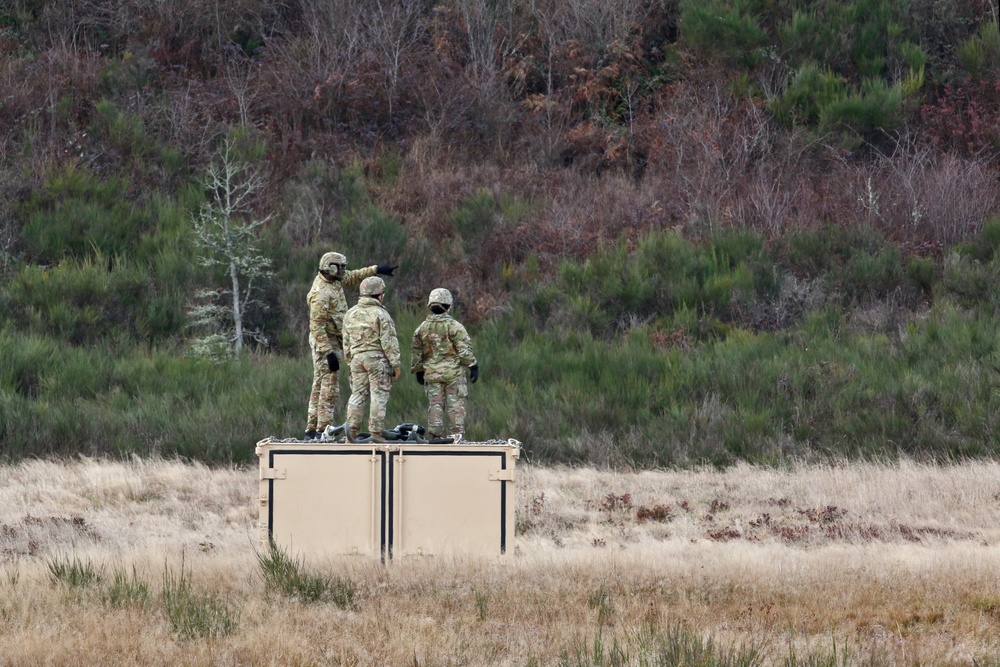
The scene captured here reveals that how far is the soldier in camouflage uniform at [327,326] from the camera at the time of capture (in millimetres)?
11883

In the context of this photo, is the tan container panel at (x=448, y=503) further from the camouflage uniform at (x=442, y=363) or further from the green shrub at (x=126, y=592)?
the green shrub at (x=126, y=592)

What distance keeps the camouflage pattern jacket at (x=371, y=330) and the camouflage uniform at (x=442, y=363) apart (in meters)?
0.67

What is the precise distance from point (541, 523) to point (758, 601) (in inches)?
161

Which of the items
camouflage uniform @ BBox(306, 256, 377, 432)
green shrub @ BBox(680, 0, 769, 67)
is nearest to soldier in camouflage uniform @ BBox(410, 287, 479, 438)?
camouflage uniform @ BBox(306, 256, 377, 432)

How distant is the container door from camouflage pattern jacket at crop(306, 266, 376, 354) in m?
1.84

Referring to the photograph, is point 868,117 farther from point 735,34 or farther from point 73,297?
point 73,297

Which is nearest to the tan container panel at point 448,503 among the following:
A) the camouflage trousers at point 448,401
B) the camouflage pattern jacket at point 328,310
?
the camouflage trousers at point 448,401

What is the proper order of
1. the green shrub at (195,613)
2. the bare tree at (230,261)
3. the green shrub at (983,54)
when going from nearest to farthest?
the green shrub at (195,613), the bare tree at (230,261), the green shrub at (983,54)

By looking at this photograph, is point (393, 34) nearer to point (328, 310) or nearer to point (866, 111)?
point (866, 111)

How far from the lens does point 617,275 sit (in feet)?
74.6

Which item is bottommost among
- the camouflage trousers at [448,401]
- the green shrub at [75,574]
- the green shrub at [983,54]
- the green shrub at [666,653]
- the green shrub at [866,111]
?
the green shrub at [75,574]

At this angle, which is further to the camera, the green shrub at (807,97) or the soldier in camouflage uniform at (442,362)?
the green shrub at (807,97)

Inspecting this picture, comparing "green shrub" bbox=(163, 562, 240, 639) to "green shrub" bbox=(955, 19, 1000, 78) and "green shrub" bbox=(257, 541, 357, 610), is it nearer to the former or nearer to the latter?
"green shrub" bbox=(257, 541, 357, 610)

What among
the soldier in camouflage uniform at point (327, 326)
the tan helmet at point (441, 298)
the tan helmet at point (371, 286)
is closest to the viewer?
the tan helmet at point (371, 286)
